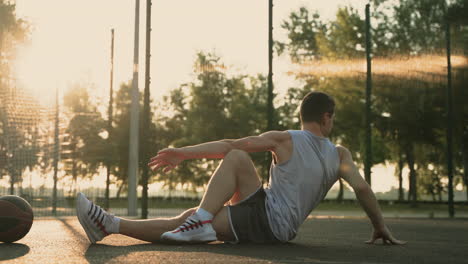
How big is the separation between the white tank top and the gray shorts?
0.05 m

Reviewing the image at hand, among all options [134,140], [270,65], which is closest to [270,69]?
[270,65]

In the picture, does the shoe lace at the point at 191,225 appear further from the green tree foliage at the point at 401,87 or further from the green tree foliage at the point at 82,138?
the green tree foliage at the point at 401,87

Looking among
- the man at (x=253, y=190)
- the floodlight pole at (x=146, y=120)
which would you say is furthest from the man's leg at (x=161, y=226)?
the floodlight pole at (x=146, y=120)

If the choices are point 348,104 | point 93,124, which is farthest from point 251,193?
point 348,104

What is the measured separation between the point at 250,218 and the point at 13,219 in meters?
2.07

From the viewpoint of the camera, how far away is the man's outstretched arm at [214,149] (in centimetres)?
501

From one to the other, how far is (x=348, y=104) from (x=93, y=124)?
1119 cm

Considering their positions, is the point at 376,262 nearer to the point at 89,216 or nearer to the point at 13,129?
the point at 89,216

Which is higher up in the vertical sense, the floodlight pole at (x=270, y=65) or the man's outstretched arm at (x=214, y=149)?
the floodlight pole at (x=270, y=65)

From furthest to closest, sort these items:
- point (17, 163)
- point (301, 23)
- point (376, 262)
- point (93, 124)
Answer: point (301, 23)
point (93, 124)
point (17, 163)
point (376, 262)

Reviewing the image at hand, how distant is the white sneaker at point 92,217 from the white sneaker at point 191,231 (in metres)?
0.49

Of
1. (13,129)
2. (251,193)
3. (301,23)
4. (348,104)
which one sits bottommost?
(251,193)

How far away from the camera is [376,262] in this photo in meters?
4.64

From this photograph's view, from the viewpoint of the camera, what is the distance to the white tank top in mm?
5309
